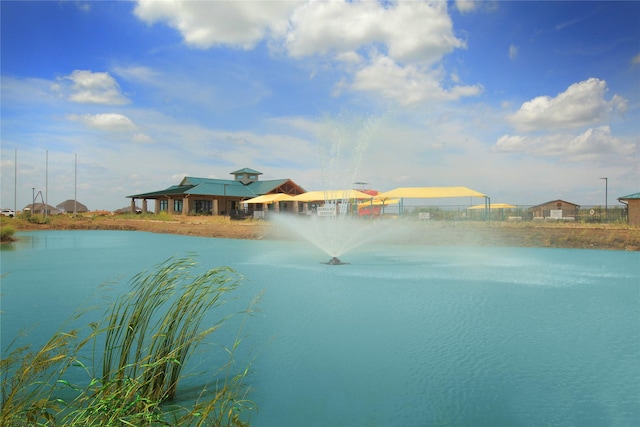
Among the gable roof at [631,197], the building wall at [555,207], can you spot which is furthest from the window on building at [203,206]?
the gable roof at [631,197]

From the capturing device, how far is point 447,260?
1575 centimetres

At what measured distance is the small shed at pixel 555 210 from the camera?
30.6 meters

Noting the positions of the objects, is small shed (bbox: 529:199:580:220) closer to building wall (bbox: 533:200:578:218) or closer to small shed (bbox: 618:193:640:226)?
building wall (bbox: 533:200:578:218)

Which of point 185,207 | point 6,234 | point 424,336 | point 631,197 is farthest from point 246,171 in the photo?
point 424,336

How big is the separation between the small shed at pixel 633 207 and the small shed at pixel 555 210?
17.9 ft

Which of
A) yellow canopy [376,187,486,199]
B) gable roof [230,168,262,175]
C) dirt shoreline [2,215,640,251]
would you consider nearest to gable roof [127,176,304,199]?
gable roof [230,168,262,175]

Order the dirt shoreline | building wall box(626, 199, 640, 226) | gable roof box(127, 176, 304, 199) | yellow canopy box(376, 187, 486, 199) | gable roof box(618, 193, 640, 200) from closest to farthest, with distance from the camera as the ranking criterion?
the dirt shoreline < gable roof box(618, 193, 640, 200) < building wall box(626, 199, 640, 226) < yellow canopy box(376, 187, 486, 199) < gable roof box(127, 176, 304, 199)

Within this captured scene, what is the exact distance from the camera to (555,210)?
3127 centimetres

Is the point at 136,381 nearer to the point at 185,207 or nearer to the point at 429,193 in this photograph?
the point at 429,193

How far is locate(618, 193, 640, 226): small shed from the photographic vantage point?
951 inches

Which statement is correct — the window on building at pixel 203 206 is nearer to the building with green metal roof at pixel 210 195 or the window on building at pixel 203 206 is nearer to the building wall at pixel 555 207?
the building with green metal roof at pixel 210 195

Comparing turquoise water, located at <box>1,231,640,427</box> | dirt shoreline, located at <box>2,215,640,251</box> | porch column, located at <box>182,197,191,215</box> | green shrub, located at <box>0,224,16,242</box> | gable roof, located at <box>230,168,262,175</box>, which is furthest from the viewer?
gable roof, located at <box>230,168,262,175</box>

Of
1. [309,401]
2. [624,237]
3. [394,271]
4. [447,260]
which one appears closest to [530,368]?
[309,401]

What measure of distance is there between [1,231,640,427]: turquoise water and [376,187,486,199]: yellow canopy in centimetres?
1301
